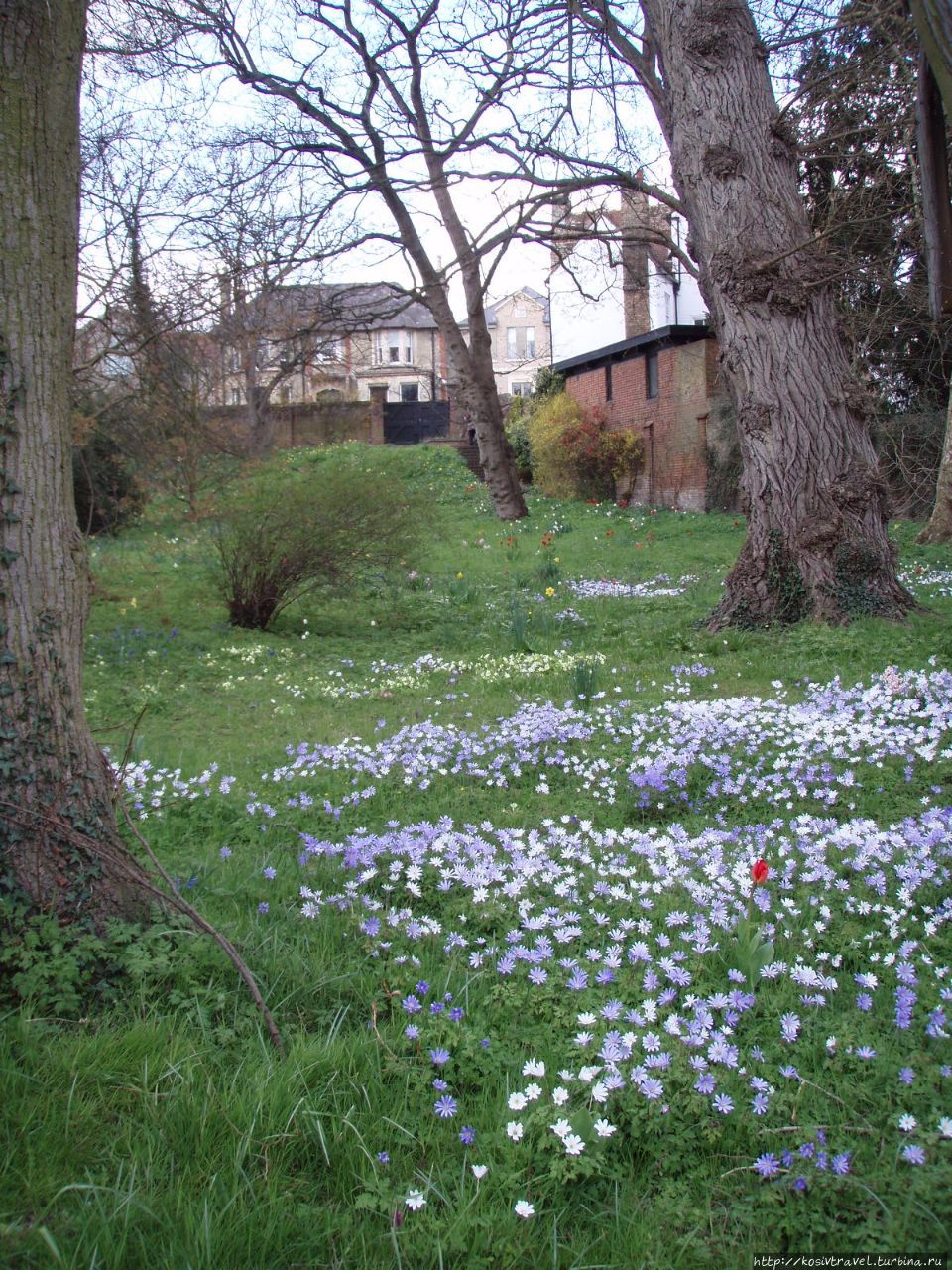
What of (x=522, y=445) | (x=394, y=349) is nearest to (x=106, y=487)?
(x=522, y=445)

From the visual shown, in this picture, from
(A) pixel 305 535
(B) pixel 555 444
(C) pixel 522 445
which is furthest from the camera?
(C) pixel 522 445

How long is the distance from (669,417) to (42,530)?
23.5 m

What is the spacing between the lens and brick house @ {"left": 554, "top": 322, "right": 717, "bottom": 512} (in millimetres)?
23062

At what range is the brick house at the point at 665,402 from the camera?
75.7 feet

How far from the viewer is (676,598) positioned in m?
10.1

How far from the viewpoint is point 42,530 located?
8.92 feet

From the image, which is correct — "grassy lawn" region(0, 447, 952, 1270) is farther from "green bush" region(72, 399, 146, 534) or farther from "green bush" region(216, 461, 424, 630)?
"green bush" region(72, 399, 146, 534)

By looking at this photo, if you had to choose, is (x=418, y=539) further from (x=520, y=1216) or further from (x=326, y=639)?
(x=520, y=1216)

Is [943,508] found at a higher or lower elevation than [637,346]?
lower

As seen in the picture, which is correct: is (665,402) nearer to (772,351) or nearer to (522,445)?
(522,445)

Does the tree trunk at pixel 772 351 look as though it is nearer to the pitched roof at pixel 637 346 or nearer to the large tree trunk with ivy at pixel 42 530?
the large tree trunk with ivy at pixel 42 530

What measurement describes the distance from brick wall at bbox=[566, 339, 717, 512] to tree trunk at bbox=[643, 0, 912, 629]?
49.3 feet

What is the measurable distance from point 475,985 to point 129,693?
5114 mm

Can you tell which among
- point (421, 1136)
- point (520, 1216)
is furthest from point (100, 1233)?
point (520, 1216)
